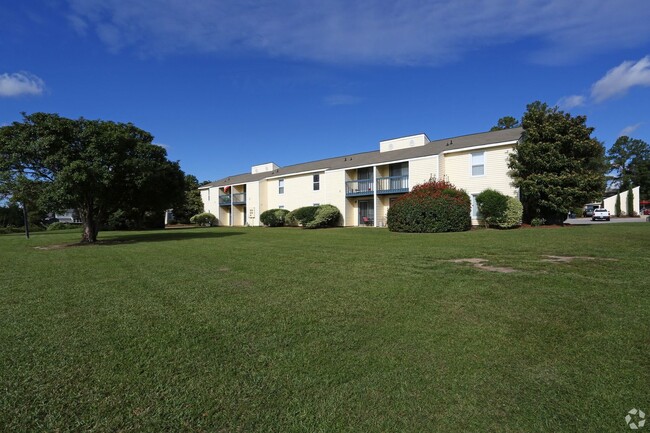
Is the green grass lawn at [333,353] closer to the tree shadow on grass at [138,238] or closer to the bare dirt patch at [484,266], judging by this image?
the bare dirt patch at [484,266]

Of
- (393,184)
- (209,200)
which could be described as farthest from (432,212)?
(209,200)

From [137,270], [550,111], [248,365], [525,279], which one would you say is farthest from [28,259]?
[550,111]

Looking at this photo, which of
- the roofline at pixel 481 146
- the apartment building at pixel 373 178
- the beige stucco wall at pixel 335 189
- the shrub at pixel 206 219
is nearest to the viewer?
the roofline at pixel 481 146

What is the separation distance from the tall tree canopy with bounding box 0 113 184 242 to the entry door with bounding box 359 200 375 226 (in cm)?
1593

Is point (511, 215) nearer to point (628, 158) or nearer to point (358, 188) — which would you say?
point (358, 188)

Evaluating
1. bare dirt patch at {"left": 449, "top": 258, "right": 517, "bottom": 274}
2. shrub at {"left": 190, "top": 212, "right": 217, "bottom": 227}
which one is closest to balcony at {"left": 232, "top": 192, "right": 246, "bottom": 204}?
shrub at {"left": 190, "top": 212, "right": 217, "bottom": 227}

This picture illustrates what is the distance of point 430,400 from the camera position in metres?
2.62

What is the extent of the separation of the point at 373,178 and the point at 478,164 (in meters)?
7.65

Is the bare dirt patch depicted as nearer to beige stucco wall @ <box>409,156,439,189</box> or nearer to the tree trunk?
beige stucco wall @ <box>409,156,439,189</box>

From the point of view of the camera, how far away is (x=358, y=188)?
2783 cm

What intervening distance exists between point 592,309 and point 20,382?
5988mm

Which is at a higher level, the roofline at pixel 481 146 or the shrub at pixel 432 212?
the roofline at pixel 481 146

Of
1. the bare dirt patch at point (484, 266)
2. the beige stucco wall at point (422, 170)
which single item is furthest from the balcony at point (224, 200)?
the bare dirt patch at point (484, 266)

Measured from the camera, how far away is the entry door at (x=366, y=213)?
90.4 ft
